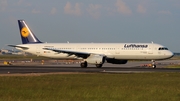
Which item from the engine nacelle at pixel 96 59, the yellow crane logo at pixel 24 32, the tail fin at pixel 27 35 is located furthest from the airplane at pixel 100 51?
the yellow crane logo at pixel 24 32

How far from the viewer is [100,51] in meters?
62.0

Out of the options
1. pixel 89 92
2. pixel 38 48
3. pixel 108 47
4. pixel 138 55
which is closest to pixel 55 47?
pixel 38 48

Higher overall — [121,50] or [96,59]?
[121,50]

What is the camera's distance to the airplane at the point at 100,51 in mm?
59719

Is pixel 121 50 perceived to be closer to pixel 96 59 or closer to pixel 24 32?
pixel 96 59

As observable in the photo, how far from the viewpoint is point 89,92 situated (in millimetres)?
22625

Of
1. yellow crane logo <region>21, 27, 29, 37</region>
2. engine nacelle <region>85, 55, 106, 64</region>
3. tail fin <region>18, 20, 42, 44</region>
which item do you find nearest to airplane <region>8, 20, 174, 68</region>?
engine nacelle <region>85, 55, 106, 64</region>

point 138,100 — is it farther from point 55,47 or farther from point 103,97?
point 55,47

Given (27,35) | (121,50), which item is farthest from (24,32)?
(121,50)

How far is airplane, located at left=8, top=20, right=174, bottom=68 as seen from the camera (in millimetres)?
59719

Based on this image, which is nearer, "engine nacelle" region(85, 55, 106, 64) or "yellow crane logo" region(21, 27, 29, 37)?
"engine nacelle" region(85, 55, 106, 64)

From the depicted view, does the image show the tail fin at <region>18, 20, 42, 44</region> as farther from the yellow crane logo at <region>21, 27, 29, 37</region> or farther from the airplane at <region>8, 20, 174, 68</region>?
the airplane at <region>8, 20, 174, 68</region>

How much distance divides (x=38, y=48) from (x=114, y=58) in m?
12.1

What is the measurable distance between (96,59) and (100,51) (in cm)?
291
